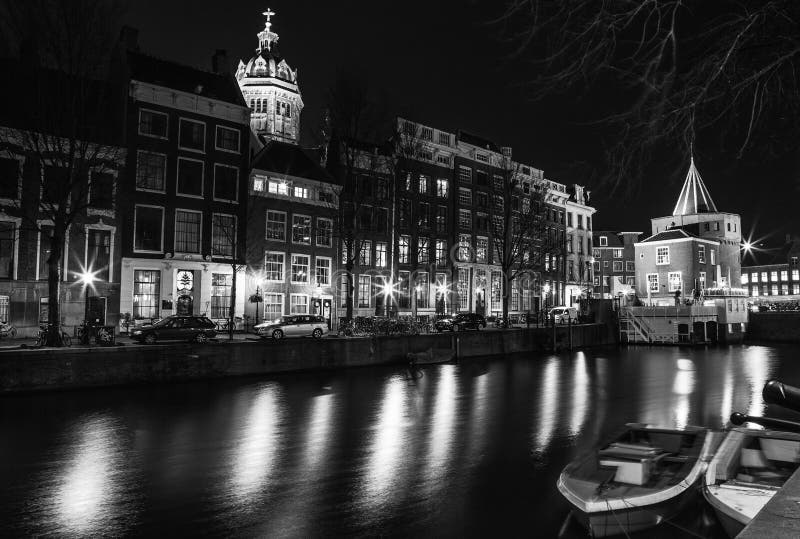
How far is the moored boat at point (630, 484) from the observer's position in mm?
8945

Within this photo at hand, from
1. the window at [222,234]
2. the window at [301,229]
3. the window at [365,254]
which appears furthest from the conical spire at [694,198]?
the window at [222,234]

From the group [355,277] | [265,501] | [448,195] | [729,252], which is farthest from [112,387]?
[729,252]

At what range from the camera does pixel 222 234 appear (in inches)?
1668

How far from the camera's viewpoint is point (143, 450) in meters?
15.1

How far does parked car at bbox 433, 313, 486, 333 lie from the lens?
45844mm

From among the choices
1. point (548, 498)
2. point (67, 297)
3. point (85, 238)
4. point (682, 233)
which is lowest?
point (548, 498)

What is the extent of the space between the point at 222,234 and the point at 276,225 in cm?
513

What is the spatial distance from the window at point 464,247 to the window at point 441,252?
6.10 ft

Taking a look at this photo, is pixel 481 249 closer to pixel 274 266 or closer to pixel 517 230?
pixel 517 230

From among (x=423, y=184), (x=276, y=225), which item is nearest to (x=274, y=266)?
(x=276, y=225)

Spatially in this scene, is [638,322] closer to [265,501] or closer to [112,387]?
[112,387]

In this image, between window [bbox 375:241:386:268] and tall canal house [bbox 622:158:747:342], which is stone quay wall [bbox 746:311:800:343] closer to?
tall canal house [bbox 622:158:747:342]

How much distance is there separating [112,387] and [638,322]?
56638 millimetres

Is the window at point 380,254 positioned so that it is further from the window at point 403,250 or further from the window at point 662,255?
the window at point 662,255
